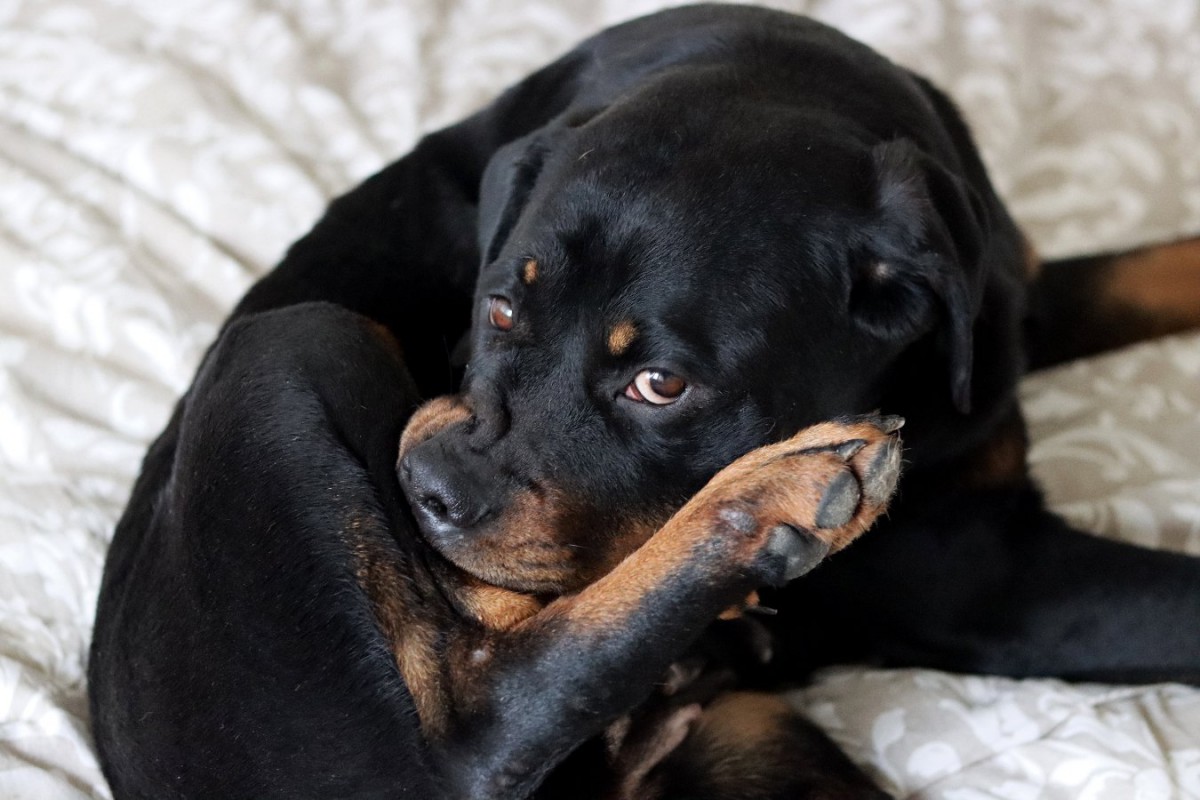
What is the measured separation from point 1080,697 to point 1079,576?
183 millimetres

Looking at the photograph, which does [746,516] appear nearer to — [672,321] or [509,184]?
[672,321]

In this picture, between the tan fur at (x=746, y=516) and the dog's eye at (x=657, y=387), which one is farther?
the dog's eye at (x=657, y=387)

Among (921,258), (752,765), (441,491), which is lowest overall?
(752,765)

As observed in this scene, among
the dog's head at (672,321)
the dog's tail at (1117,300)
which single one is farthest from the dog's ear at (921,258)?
the dog's tail at (1117,300)

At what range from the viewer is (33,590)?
1.88 m

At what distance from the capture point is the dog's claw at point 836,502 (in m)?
1.32

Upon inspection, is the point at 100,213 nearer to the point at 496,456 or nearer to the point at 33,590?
the point at 33,590

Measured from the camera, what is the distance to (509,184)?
172 cm

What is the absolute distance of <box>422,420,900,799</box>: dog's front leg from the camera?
133 centimetres

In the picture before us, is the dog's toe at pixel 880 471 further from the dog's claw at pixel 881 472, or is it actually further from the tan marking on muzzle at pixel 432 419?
the tan marking on muzzle at pixel 432 419

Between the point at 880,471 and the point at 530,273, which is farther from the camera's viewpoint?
the point at 530,273

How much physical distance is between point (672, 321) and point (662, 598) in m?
0.34

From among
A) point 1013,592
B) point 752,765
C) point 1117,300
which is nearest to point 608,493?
point 752,765

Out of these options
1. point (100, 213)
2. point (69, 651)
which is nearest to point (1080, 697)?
point (69, 651)
